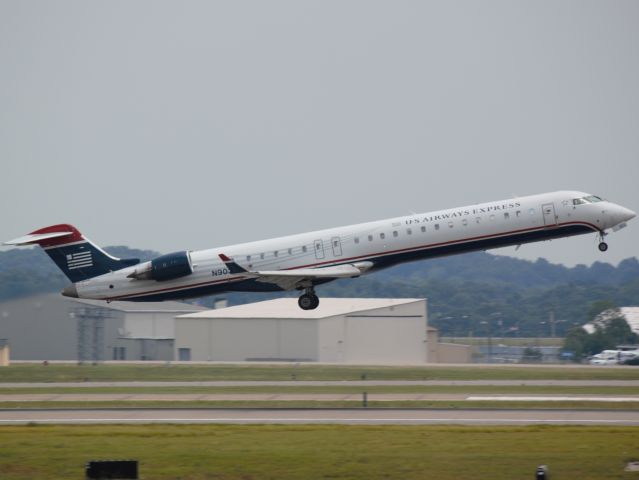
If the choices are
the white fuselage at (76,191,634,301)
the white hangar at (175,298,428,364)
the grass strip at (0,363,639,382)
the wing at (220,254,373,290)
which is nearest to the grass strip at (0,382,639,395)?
the grass strip at (0,363,639,382)

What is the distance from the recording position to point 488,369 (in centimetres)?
6169

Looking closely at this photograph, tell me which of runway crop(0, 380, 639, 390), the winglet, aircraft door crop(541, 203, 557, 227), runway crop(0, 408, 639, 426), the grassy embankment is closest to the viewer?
the grassy embankment

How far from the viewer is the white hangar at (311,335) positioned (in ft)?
248

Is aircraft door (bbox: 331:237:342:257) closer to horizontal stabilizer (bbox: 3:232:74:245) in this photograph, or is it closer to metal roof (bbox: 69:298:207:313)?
horizontal stabilizer (bbox: 3:232:74:245)

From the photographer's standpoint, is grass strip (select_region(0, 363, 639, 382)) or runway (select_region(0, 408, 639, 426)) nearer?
runway (select_region(0, 408, 639, 426))

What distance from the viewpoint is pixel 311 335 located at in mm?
75688

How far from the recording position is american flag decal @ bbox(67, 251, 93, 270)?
148 ft

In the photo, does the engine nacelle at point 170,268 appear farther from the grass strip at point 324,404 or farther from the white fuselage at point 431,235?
the grass strip at point 324,404

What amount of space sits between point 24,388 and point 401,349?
31.3 m

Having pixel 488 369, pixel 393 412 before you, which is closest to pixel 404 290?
pixel 488 369

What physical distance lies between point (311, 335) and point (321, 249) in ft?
111

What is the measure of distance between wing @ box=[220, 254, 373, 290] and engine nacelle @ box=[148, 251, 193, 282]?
2.05 meters

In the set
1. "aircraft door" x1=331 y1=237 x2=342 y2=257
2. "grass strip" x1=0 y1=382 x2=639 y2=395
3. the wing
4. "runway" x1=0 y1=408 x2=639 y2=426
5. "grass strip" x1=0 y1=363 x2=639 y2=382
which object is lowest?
"runway" x1=0 y1=408 x2=639 y2=426

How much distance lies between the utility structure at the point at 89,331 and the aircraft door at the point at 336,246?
36.8m
